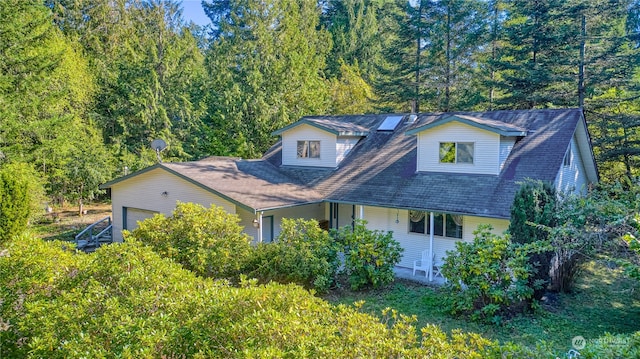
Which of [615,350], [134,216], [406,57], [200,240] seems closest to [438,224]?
[200,240]

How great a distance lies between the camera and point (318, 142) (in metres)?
16.2

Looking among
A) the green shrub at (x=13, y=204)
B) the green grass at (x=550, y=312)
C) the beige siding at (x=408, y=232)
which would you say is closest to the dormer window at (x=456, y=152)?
the beige siding at (x=408, y=232)

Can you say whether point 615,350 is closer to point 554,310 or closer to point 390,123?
point 554,310

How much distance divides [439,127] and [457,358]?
10152 mm

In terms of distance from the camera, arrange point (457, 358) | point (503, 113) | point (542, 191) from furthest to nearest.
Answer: point (503, 113)
point (542, 191)
point (457, 358)

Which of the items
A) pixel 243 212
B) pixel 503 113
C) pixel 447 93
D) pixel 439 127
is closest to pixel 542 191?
pixel 439 127

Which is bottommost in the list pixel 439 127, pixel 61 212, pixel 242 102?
pixel 61 212

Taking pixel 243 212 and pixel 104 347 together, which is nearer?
pixel 104 347

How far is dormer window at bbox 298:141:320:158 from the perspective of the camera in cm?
1622

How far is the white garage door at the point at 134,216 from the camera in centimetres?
1446

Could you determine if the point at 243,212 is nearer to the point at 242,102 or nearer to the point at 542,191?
the point at 542,191

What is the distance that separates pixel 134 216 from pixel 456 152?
1181 cm

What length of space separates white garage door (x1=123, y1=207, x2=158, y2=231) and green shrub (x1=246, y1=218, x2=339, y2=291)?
6.66 meters

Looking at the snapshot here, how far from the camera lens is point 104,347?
3953mm
